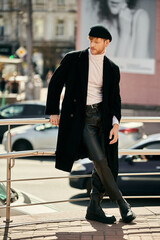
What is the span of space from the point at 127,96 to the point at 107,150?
20.8 metres

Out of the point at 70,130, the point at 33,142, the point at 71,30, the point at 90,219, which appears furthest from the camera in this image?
the point at 71,30

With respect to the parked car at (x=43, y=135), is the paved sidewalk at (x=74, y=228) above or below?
above

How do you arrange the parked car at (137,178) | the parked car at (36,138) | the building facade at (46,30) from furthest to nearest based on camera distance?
the building facade at (46,30), the parked car at (36,138), the parked car at (137,178)

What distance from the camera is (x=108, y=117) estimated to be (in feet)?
16.6

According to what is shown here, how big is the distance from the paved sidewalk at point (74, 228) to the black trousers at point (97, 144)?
0.36 m

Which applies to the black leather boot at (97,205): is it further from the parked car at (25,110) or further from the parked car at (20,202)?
the parked car at (25,110)

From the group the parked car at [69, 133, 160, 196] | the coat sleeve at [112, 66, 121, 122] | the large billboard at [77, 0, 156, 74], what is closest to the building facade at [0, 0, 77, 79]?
the large billboard at [77, 0, 156, 74]

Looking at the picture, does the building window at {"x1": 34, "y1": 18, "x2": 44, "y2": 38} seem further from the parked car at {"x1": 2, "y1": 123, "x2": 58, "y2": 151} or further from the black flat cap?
the black flat cap

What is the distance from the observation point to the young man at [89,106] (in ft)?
16.4

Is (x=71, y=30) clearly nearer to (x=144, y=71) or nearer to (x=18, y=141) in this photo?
(x=144, y=71)

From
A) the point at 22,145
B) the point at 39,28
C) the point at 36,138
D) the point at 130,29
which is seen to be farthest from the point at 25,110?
the point at 39,28

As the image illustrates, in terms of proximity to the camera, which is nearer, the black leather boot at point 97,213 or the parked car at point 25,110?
the black leather boot at point 97,213

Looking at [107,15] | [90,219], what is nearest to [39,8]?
[107,15]

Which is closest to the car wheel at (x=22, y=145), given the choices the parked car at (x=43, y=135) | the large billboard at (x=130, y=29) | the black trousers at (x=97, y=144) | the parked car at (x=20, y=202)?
the parked car at (x=43, y=135)
